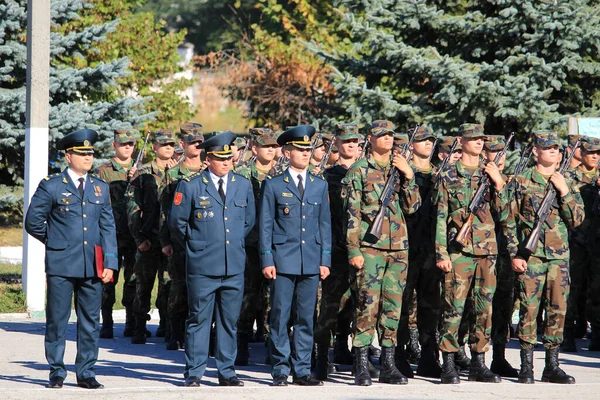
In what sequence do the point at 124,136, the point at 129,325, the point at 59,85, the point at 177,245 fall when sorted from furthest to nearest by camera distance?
the point at 59,85
the point at 129,325
the point at 124,136
the point at 177,245

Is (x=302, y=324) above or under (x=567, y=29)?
under

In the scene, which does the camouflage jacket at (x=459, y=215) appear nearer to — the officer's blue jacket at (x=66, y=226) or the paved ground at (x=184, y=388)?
the paved ground at (x=184, y=388)

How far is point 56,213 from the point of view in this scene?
933 cm

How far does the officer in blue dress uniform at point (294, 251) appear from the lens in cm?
956

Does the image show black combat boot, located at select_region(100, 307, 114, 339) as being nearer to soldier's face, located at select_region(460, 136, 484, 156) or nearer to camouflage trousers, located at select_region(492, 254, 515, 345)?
camouflage trousers, located at select_region(492, 254, 515, 345)

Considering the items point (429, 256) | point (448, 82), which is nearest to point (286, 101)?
point (448, 82)

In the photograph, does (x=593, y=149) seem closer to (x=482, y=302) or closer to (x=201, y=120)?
(x=482, y=302)

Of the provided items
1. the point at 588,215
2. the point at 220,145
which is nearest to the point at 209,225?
the point at 220,145

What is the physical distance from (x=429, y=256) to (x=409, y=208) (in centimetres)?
63

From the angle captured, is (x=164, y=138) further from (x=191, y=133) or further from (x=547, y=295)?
(x=547, y=295)

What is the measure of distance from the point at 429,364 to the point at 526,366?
93 centimetres

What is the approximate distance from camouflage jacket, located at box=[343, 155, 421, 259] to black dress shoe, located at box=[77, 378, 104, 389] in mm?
2463

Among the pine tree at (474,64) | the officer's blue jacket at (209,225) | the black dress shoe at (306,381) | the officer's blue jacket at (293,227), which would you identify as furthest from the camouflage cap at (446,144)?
the pine tree at (474,64)

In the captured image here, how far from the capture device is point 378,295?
9625mm
